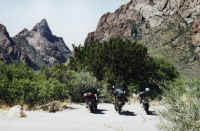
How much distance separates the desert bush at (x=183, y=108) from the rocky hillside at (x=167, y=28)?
1806 inches

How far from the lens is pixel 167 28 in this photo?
306ft

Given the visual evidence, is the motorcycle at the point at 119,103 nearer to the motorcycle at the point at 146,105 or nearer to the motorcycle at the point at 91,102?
the motorcycle at the point at 91,102

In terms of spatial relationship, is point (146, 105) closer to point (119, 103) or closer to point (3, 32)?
point (119, 103)

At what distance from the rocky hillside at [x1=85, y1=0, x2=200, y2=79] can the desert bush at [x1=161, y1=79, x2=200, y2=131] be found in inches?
1806

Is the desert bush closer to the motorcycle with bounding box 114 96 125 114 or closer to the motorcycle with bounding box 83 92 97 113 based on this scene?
the motorcycle with bounding box 114 96 125 114

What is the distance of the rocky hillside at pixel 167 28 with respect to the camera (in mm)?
76375

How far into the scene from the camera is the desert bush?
15.1 feet

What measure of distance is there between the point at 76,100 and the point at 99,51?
53.1 ft

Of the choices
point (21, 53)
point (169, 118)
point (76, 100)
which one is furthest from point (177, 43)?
point (21, 53)

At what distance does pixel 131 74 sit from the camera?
109 ft

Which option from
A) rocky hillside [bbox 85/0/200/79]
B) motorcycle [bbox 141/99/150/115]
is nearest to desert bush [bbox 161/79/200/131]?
motorcycle [bbox 141/99/150/115]

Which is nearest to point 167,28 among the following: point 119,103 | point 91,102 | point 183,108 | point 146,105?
point 146,105

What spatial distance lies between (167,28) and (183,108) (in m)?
92.8

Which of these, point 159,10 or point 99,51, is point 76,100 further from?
point 159,10
